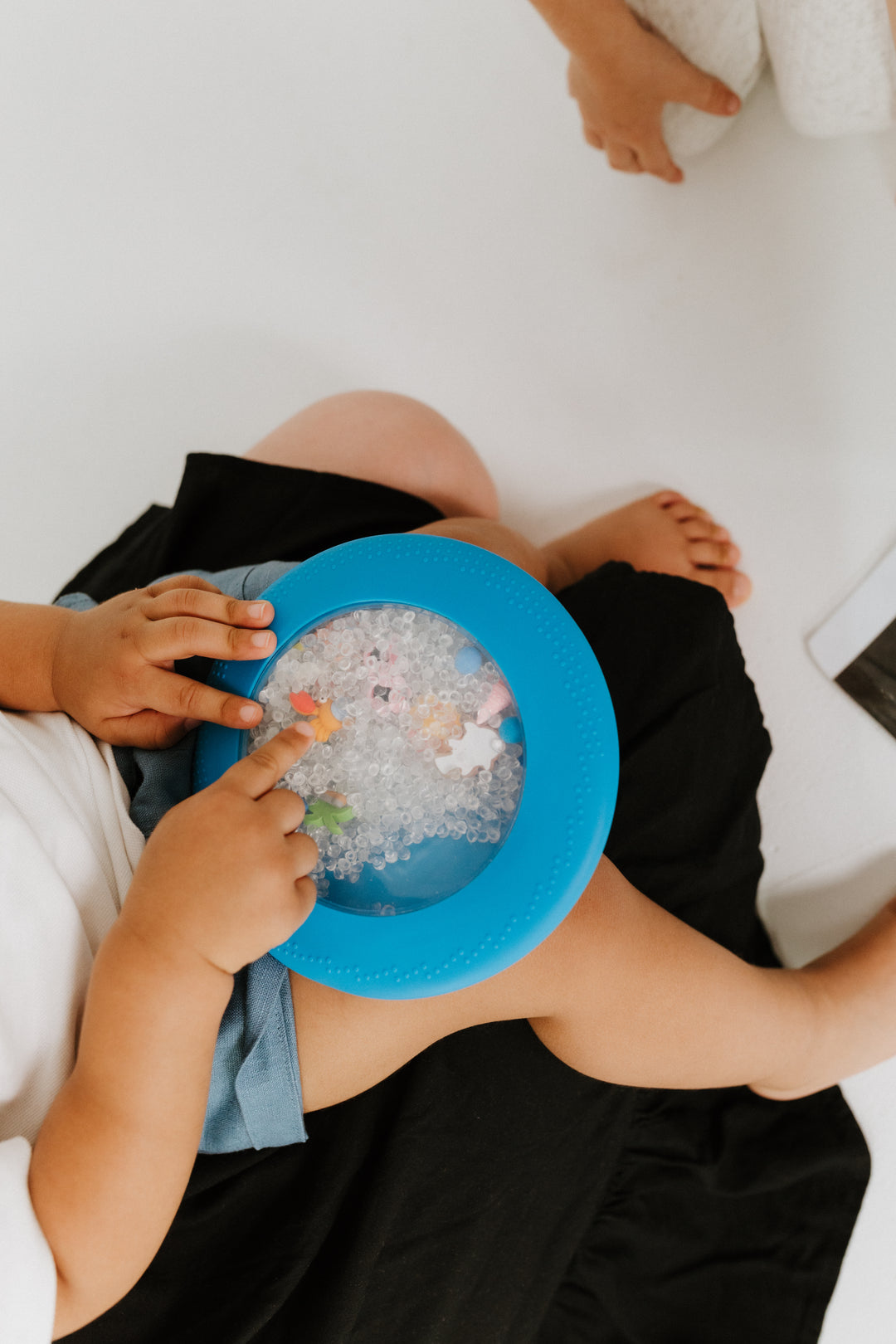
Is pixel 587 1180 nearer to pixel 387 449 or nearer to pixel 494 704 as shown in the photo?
pixel 494 704

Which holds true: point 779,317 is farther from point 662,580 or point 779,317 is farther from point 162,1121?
point 162,1121

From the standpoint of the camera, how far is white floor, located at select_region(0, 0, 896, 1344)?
35.5 inches

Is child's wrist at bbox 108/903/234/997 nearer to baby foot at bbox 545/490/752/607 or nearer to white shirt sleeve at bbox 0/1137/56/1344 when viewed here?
white shirt sleeve at bbox 0/1137/56/1344

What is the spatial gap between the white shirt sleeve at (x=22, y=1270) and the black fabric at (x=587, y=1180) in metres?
0.18

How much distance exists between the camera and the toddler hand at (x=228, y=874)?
534 millimetres

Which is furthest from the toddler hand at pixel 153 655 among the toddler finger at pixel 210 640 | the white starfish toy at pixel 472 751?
the white starfish toy at pixel 472 751

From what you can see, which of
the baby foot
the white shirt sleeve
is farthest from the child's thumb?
the white shirt sleeve

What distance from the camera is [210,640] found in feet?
1.96

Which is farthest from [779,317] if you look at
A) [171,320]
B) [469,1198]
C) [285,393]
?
[469,1198]

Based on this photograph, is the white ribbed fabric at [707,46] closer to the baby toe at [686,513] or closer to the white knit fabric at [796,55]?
the white knit fabric at [796,55]

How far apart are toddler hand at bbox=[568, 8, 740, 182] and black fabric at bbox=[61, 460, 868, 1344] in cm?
44

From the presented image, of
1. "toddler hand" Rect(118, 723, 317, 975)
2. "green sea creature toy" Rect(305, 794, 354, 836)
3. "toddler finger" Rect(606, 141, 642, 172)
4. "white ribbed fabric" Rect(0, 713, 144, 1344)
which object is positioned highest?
"toddler finger" Rect(606, 141, 642, 172)

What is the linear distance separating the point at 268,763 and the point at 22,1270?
297mm

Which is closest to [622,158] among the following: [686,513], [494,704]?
[686,513]
